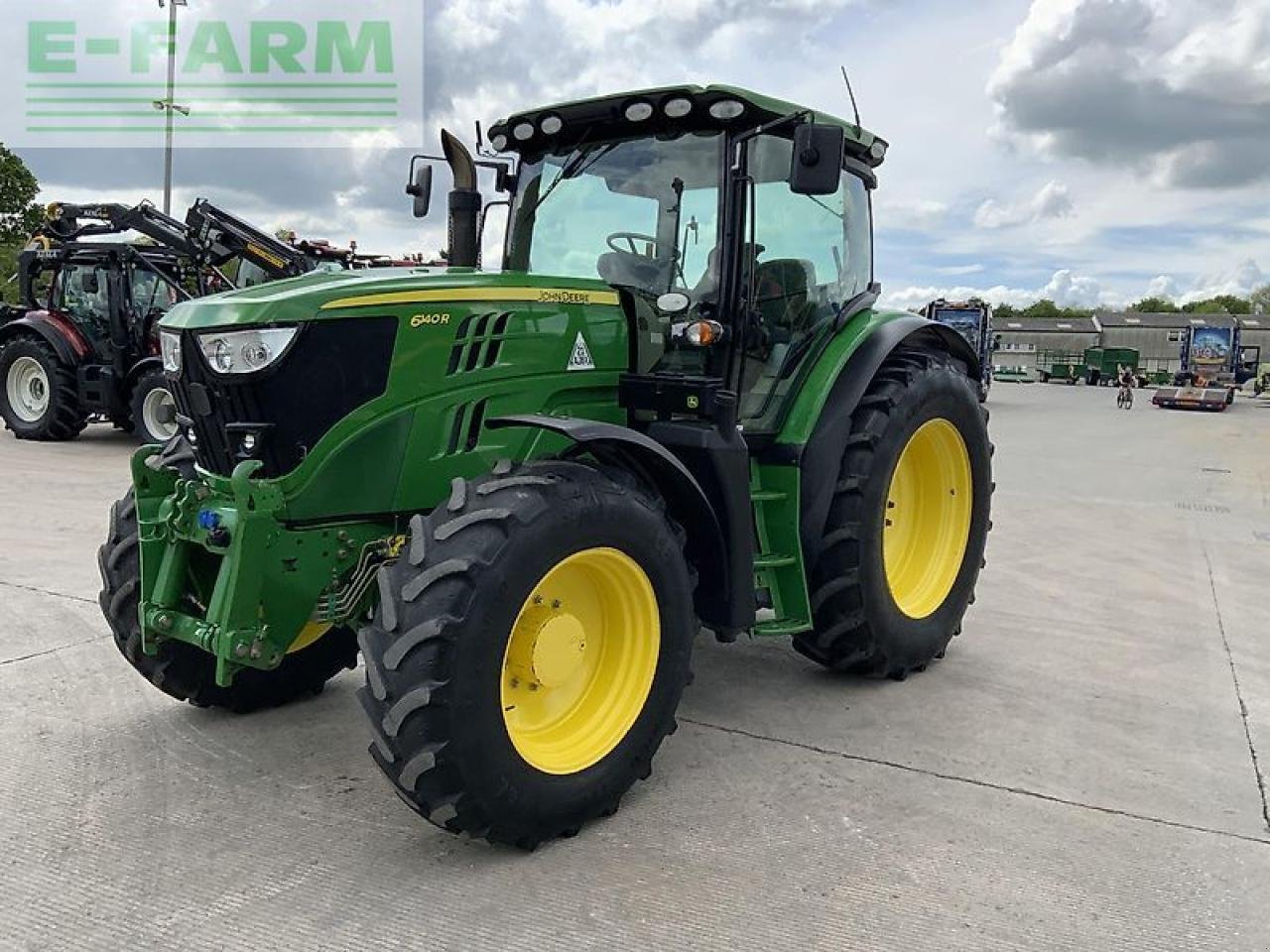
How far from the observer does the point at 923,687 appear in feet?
15.1

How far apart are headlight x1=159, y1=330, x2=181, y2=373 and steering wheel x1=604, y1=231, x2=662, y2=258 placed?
66.1 inches

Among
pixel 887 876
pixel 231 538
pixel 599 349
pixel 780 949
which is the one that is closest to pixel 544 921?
pixel 780 949

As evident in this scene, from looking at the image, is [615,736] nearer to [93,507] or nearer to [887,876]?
[887,876]

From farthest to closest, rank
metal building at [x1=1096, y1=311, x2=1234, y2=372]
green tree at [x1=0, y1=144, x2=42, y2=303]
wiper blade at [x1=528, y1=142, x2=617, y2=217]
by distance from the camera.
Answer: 1. metal building at [x1=1096, y1=311, x2=1234, y2=372]
2. green tree at [x1=0, y1=144, x2=42, y2=303]
3. wiper blade at [x1=528, y1=142, x2=617, y2=217]

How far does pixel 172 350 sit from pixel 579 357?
134 cm

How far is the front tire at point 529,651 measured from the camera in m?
2.75

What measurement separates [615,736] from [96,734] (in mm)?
2004

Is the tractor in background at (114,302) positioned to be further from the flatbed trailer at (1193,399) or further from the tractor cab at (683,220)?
the flatbed trailer at (1193,399)

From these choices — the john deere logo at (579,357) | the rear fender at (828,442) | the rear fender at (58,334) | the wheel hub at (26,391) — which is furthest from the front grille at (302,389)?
the wheel hub at (26,391)

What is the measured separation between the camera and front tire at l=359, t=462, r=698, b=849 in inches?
108

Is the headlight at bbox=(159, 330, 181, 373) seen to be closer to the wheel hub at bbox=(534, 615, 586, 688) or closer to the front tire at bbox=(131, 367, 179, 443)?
the wheel hub at bbox=(534, 615, 586, 688)

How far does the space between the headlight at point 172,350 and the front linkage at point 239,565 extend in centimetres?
32

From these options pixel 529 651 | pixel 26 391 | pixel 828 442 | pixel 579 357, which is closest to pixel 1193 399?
pixel 26 391

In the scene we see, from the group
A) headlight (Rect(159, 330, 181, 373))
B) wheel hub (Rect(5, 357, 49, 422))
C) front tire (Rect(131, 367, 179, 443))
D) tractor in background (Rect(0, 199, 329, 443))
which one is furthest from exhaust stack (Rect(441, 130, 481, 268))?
wheel hub (Rect(5, 357, 49, 422))
